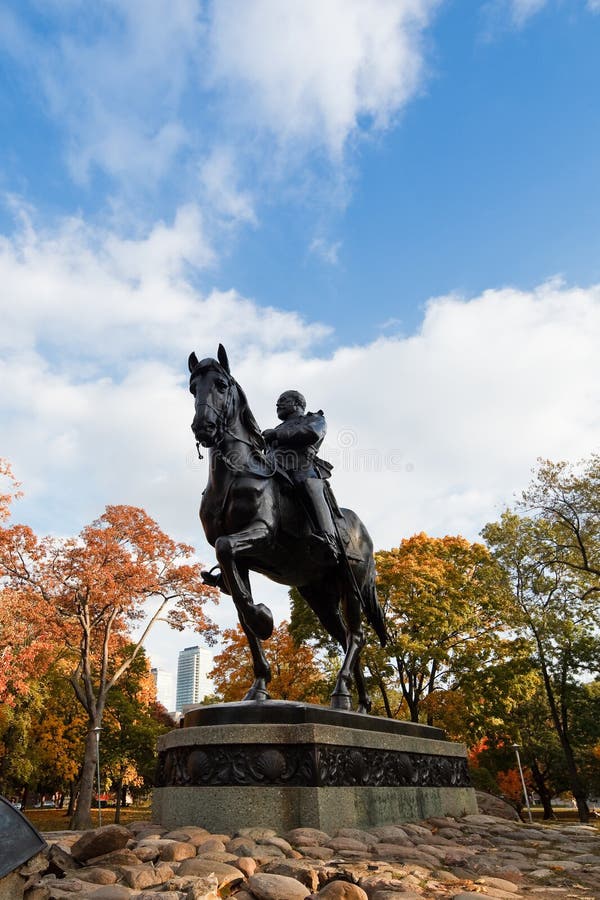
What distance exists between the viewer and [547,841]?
22.1ft

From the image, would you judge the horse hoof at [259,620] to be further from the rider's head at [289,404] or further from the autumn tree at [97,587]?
the autumn tree at [97,587]

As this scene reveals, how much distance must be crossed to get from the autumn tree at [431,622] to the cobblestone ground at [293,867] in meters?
17.4

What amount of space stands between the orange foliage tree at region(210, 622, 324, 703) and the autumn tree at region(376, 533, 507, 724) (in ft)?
11.5

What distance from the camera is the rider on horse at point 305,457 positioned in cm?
727

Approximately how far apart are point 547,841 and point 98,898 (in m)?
5.34

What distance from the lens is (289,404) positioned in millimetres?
8367

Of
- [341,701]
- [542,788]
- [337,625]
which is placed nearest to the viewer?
[341,701]

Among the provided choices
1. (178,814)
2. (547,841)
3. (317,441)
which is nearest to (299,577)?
(317,441)

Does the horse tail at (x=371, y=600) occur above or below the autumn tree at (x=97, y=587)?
below

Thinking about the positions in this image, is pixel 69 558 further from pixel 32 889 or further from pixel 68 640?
pixel 32 889

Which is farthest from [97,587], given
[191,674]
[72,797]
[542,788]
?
[191,674]

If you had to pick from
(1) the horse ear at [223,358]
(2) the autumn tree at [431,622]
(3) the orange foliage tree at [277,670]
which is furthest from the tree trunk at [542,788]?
A: (1) the horse ear at [223,358]

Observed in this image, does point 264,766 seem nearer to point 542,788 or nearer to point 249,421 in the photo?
point 249,421

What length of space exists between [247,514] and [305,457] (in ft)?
4.56
